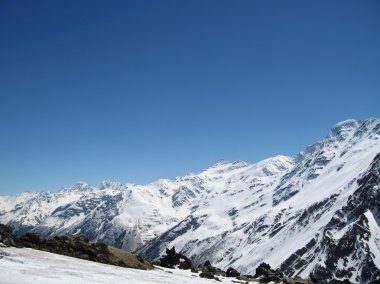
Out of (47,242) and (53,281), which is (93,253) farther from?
(53,281)

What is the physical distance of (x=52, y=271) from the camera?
95.0ft

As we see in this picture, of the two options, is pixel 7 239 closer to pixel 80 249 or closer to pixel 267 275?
pixel 80 249

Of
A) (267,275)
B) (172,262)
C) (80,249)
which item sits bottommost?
(267,275)

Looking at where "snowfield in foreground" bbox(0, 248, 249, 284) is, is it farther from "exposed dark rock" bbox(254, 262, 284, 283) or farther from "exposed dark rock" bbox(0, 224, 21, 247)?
"exposed dark rock" bbox(254, 262, 284, 283)

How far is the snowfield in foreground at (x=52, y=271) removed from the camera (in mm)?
25703

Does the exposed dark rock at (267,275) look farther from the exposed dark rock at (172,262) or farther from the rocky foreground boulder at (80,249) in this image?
the rocky foreground boulder at (80,249)

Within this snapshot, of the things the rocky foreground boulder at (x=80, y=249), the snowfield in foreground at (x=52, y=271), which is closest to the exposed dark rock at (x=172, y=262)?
the rocky foreground boulder at (x=80, y=249)

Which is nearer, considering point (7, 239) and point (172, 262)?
point (7, 239)

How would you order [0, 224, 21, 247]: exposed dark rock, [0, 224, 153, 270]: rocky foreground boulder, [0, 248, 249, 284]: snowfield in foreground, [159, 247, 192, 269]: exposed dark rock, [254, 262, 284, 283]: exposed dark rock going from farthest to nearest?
[159, 247, 192, 269]: exposed dark rock < [254, 262, 284, 283]: exposed dark rock < [0, 224, 153, 270]: rocky foreground boulder < [0, 224, 21, 247]: exposed dark rock < [0, 248, 249, 284]: snowfield in foreground

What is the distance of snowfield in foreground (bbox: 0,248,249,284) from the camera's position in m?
25.7

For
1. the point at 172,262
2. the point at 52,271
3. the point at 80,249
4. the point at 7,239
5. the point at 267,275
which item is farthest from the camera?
the point at 172,262

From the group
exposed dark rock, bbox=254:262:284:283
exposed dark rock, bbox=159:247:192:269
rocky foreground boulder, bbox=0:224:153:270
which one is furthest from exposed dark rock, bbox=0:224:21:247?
exposed dark rock, bbox=254:262:284:283

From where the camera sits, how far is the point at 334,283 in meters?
53.6

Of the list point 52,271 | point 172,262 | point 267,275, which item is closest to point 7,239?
point 52,271
